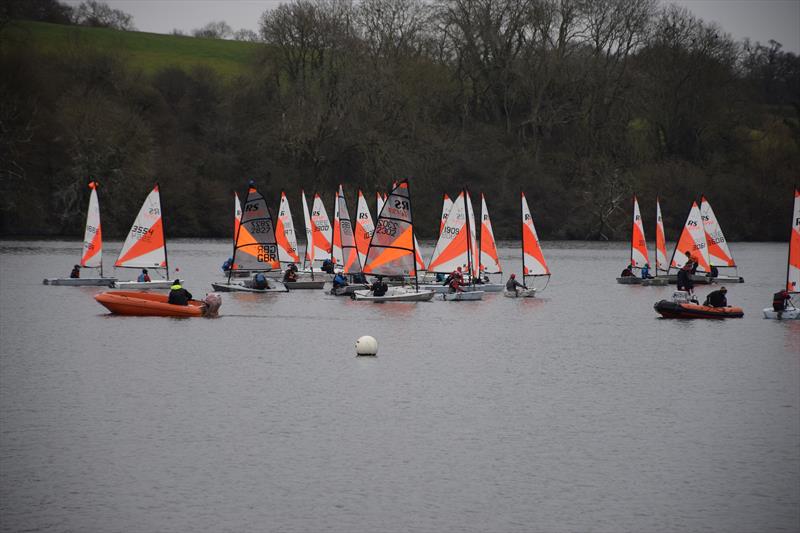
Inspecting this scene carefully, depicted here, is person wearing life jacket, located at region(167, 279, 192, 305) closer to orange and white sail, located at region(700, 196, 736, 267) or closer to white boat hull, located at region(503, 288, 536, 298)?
white boat hull, located at region(503, 288, 536, 298)

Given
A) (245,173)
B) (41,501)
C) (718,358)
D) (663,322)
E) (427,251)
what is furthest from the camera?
(245,173)

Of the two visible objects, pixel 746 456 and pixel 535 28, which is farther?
pixel 535 28

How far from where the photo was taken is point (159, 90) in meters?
107

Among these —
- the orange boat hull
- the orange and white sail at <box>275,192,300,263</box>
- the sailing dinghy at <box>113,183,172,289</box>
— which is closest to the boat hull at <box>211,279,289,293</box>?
the sailing dinghy at <box>113,183,172,289</box>

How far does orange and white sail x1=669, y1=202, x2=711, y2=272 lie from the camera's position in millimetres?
58987

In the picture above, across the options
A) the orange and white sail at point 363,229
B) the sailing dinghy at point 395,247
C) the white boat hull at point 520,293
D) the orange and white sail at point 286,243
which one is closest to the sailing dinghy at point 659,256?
the white boat hull at point 520,293

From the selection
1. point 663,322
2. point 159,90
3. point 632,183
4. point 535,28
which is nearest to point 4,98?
point 159,90

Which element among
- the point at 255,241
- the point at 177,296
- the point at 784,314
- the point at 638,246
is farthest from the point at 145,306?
the point at 638,246

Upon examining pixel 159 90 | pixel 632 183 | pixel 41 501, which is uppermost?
pixel 159 90

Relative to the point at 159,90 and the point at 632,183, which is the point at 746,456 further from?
the point at 159,90

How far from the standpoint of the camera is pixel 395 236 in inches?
1860

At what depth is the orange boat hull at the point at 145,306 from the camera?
136ft

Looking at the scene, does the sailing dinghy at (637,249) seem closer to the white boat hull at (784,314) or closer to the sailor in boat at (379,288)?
the white boat hull at (784,314)

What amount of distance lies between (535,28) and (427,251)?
75.2 ft
